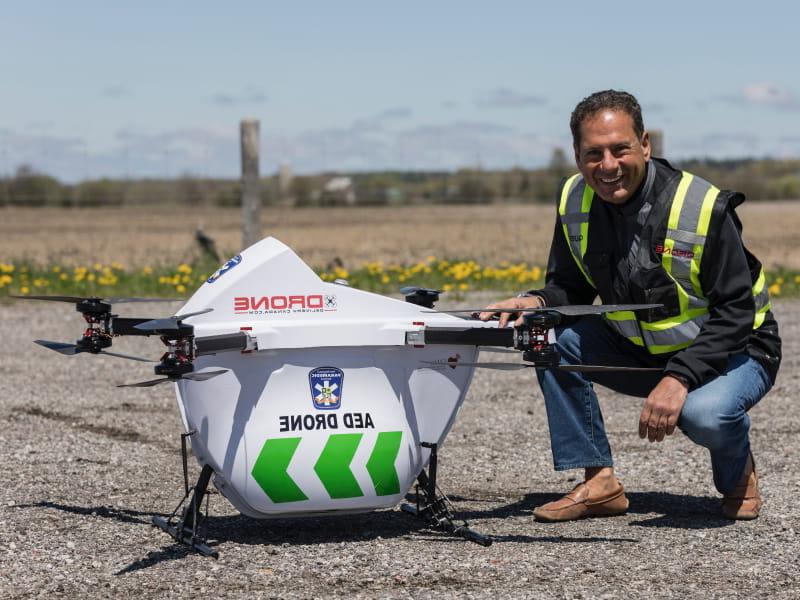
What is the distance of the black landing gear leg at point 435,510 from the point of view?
4.65 metres

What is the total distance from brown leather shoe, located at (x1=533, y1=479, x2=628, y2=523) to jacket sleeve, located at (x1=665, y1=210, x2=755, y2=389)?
665 millimetres

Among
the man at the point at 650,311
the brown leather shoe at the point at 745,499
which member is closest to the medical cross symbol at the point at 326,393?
the man at the point at 650,311

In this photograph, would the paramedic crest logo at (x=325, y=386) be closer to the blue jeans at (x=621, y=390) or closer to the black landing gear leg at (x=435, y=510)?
the black landing gear leg at (x=435, y=510)

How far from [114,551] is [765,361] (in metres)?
2.51

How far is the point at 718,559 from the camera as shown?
4.46 m

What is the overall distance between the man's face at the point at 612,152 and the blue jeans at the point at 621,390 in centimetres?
68

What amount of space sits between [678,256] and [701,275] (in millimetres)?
110

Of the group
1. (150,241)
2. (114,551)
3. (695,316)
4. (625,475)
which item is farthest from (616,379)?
(150,241)

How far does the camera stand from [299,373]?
4.43 metres

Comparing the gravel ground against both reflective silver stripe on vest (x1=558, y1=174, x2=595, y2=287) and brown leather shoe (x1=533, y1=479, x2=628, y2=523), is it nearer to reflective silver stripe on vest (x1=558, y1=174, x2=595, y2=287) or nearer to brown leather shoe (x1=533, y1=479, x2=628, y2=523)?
brown leather shoe (x1=533, y1=479, x2=628, y2=523)

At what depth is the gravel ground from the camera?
13.7ft

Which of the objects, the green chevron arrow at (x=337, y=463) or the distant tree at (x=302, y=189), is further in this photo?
the distant tree at (x=302, y=189)

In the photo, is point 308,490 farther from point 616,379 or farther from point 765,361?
point 765,361

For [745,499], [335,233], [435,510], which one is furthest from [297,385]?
[335,233]
